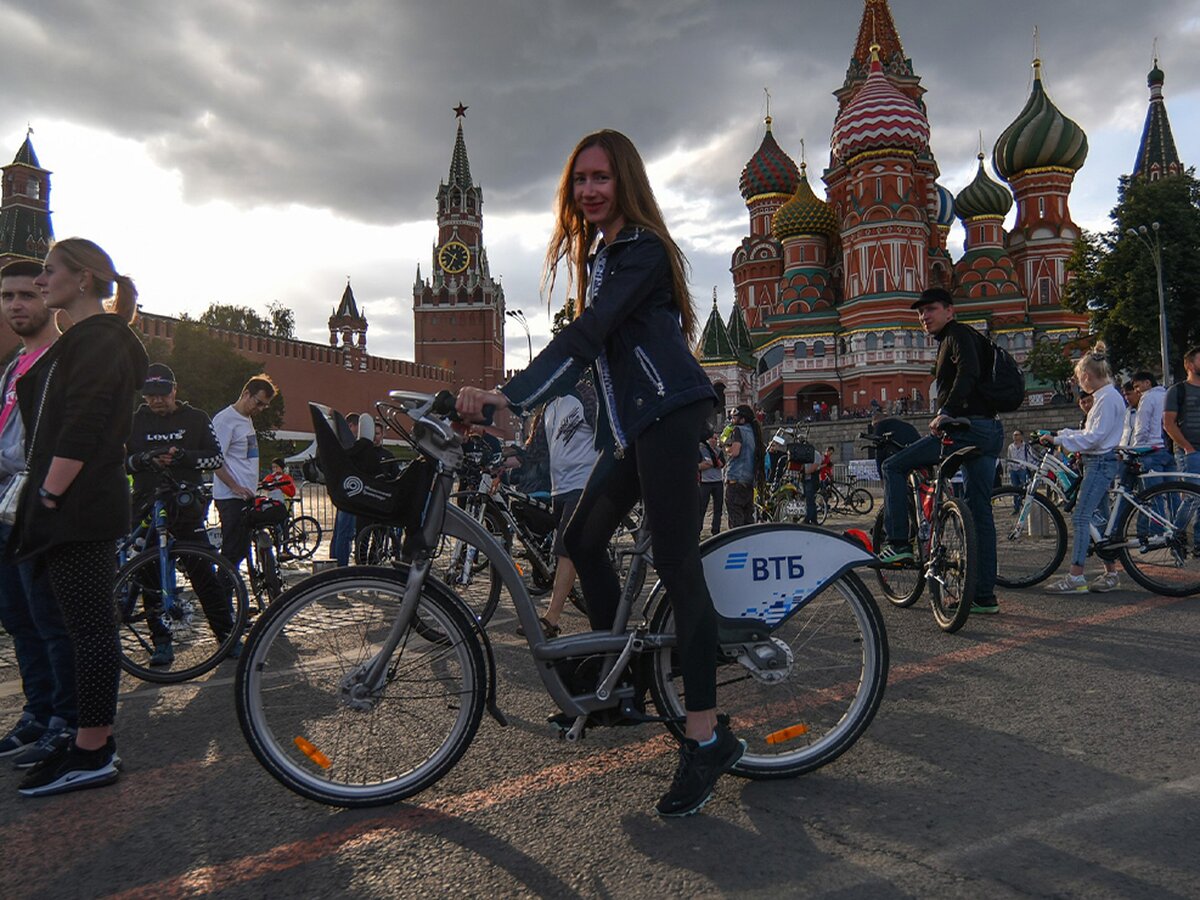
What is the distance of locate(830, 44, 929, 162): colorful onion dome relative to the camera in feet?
168

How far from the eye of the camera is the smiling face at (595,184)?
111 inches

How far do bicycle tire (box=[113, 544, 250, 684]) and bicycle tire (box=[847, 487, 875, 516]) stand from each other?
1524 centimetres

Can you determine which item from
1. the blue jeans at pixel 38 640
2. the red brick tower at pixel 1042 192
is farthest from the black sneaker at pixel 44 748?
the red brick tower at pixel 1042 192

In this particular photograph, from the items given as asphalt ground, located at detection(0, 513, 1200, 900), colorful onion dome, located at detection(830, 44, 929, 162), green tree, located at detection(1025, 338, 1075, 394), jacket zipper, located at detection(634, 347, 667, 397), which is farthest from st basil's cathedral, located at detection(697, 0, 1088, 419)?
jacket zipper, located at detection(634, 347, 667, 397)

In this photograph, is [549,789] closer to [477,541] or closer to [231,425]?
[477,541]

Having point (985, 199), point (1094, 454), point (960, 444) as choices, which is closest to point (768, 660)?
point (960, 444)

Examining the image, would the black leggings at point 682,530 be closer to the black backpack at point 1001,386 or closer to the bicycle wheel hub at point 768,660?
the bicycle wheel hub at point 768,660

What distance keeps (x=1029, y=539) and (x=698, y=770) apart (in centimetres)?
494

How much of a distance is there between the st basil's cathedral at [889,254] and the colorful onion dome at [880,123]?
0.25 ft

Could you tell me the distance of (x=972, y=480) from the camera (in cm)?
556

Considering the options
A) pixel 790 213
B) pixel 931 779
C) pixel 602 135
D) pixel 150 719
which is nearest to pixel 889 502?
pixel 931 779

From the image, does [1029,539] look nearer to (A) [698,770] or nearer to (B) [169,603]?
(A) [698,770]

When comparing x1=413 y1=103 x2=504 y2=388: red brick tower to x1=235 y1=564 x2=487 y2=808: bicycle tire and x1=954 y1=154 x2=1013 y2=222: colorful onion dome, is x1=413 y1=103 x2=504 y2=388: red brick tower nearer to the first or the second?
x1=954 y1=154 x2=1013 y2=222: colorful onion dome

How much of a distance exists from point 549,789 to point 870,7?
68.4m
